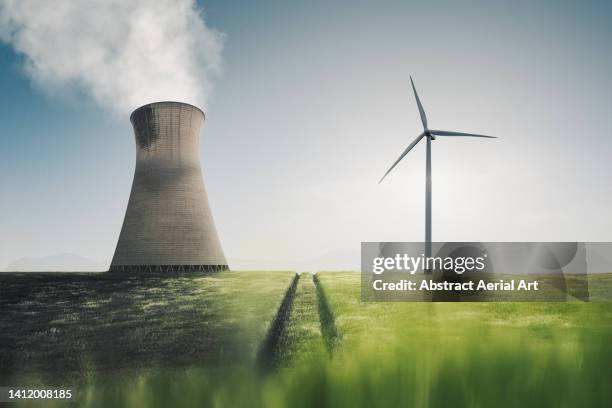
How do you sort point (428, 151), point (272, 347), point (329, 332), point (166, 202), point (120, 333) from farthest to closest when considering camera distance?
point (166, 202), point (428, 151), point (329, 332), point (272, 347), point (120, 333)

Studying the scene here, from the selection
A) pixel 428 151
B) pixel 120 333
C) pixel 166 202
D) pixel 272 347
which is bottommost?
pixel 272 347

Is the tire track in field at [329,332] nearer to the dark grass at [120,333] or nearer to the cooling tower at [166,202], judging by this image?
the dark grass at [120,333]

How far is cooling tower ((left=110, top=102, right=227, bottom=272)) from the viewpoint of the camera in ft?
101

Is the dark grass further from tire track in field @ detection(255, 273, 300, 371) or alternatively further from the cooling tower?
the cooling tower

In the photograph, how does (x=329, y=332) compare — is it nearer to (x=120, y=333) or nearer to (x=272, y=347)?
(x=272, y=347)

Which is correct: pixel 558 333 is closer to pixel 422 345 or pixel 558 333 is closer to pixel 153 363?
pixel 422 345

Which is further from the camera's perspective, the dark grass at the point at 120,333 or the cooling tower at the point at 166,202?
the cooling tower at the point at 166,202

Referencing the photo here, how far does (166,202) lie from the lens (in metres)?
30.7

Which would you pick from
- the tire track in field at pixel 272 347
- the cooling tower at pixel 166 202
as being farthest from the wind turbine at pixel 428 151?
the cooling tower at pixel 166 202

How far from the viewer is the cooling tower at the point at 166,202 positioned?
101 feet

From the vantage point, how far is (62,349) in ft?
24.3

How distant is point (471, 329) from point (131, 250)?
3287 cm

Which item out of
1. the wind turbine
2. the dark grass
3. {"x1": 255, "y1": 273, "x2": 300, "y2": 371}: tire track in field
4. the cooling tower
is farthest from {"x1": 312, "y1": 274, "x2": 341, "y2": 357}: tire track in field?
the cooling tower

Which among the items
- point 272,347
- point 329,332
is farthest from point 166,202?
point 272,347
